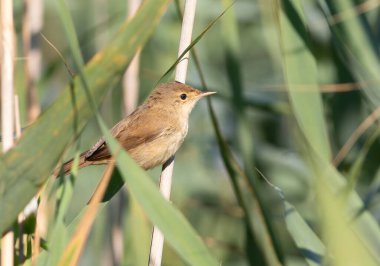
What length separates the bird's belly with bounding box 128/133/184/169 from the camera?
2.89m

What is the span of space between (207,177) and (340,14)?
1.86 m

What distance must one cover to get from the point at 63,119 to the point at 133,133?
4.49ft

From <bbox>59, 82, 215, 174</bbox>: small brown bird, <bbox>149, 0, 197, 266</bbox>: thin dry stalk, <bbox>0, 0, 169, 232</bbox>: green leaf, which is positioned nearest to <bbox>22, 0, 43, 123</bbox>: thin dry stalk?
<bbox>59, 82, 215, 174</bbox>: small brown bird

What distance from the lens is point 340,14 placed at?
233 cm

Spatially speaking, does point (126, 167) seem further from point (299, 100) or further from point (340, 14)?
point (340, 14)

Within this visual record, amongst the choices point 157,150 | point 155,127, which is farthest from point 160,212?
point 155,127

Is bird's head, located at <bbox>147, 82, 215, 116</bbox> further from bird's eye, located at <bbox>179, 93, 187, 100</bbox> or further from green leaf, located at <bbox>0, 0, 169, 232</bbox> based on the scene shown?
green leaf, located at <bbox>0, 0, 169, 232</bbox>

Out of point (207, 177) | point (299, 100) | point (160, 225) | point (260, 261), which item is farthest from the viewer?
point (207, 177)

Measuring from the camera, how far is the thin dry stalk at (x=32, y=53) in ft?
9.47

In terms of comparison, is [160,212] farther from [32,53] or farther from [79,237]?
[32,53]

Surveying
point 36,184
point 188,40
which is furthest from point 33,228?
point 188,40

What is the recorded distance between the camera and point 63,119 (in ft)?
5.42

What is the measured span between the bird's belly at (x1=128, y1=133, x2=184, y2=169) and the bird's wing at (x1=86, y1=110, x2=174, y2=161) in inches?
1.2

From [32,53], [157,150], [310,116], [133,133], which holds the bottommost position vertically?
[310,116]
